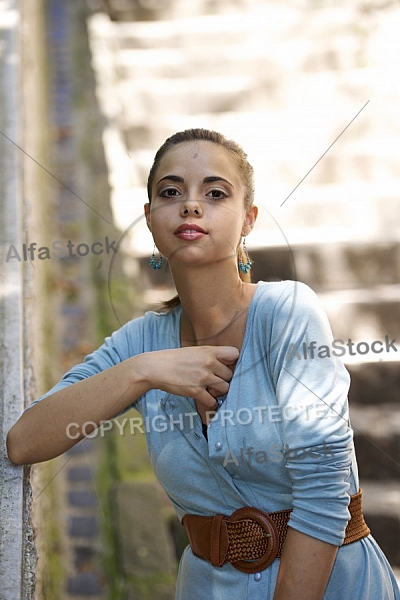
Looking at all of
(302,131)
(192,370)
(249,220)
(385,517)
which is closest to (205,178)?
(249,220)

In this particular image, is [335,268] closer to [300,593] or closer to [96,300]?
[96,300]

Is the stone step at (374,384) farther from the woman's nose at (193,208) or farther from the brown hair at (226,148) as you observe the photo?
the woman's nose at (193,208)

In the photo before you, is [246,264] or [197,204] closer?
[197,204]

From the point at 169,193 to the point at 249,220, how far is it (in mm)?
171

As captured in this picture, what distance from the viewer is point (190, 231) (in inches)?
43.6

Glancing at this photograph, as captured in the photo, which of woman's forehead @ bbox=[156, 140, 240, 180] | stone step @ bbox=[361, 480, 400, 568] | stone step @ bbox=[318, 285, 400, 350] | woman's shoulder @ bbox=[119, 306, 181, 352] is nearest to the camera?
woman's forehead @ bbox=[156, 140, 240, 180]

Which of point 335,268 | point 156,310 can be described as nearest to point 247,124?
point 335,268

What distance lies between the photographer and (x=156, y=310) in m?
1.35

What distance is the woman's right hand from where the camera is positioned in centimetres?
116

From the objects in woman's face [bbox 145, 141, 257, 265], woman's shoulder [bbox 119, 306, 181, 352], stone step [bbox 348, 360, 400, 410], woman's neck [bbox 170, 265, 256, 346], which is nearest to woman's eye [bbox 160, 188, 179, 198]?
woman's face [bbox 145, 141, 257, 265]

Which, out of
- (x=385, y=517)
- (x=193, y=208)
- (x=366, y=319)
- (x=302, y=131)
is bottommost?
(x=385, y=517)

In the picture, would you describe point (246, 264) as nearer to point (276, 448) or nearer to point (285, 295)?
point (285, 295)

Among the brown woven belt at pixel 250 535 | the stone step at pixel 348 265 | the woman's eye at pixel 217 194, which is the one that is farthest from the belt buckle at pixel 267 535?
the stone step at pixel 348 265

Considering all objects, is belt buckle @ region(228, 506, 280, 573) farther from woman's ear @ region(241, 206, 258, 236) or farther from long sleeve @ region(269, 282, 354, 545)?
woman's ear @ region(241, 206, 258, 236)
